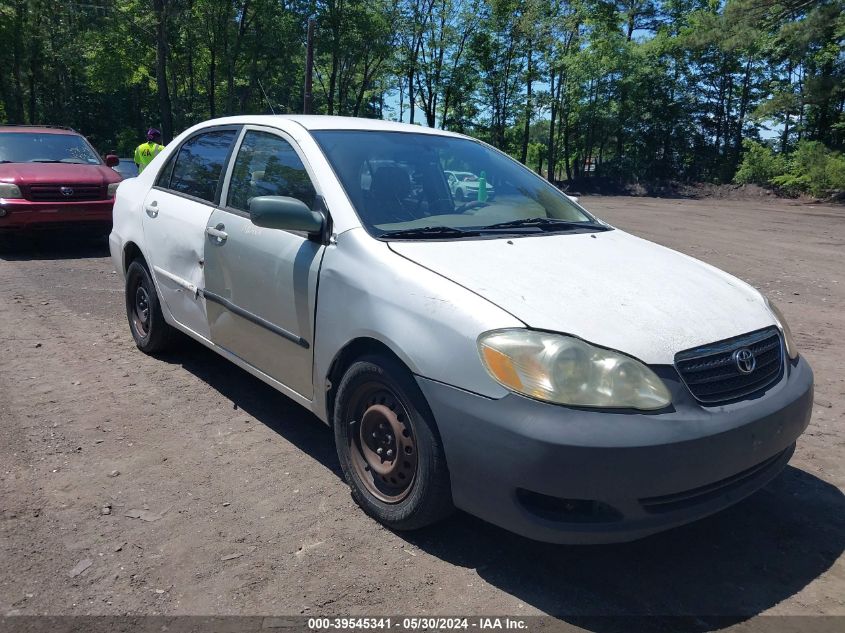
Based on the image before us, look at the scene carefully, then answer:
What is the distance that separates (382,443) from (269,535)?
2.02 feet

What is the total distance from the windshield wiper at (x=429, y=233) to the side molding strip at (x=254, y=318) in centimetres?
67

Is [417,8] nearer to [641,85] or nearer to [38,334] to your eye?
[641,85]

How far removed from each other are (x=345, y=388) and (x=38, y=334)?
4.04 meters

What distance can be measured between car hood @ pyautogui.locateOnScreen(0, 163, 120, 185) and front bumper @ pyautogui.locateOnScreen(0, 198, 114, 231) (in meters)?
0.28

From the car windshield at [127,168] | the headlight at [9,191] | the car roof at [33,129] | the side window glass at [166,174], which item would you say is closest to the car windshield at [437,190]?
the side window glass at [166,174]

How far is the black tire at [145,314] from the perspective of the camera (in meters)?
4.96

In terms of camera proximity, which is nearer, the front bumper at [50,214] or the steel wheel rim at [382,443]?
the steel wheel rim at [382,443]

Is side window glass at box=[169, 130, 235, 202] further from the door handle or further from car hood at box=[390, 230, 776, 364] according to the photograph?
car hood at box=[390, 230, 776, 364]

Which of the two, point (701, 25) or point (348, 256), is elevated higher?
point (701, 25)

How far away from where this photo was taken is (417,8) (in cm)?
4384

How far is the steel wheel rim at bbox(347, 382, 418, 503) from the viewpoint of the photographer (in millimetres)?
2826

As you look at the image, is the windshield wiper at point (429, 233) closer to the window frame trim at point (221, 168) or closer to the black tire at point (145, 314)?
the window frame trim at point (221, 168)

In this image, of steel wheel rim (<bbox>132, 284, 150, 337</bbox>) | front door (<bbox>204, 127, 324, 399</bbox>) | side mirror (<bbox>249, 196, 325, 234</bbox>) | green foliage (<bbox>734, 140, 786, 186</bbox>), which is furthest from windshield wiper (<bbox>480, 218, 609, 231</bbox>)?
green foliage (<bbox>734, 140, 786, 186</bbox>)

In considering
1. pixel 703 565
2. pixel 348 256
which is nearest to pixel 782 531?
pixel 703 565
